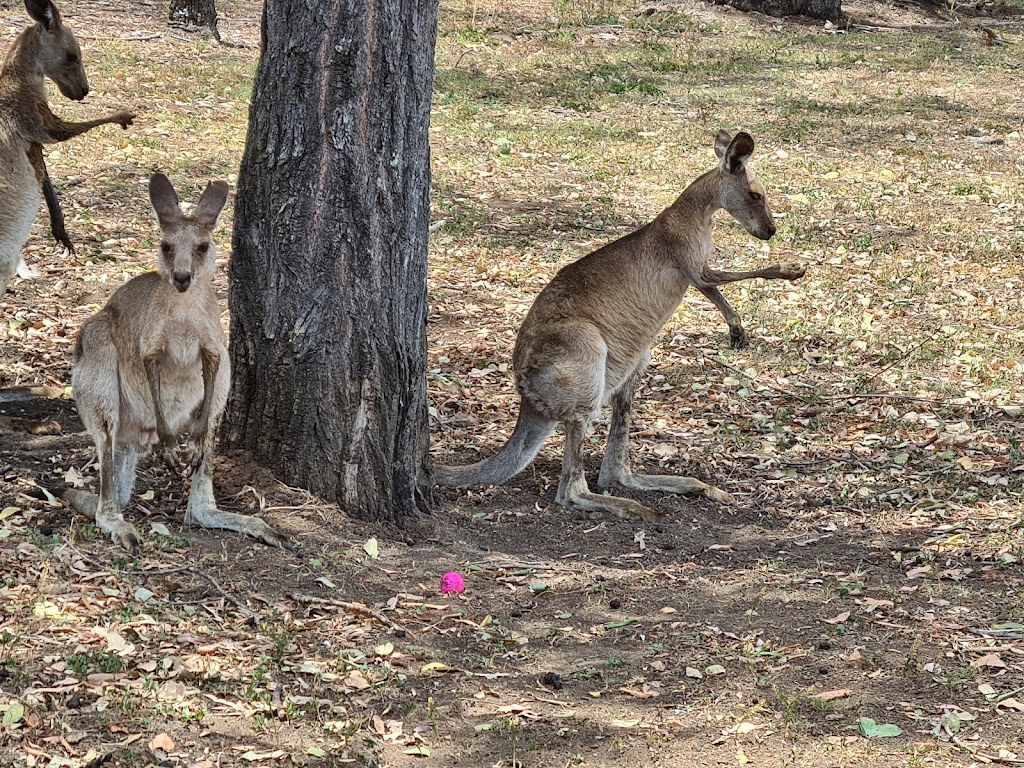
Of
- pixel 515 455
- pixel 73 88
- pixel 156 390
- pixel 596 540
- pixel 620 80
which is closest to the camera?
pixel 156 390

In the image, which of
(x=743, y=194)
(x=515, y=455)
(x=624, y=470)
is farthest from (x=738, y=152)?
(x=515, y=455)

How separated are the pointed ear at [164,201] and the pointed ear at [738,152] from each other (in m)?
2.58

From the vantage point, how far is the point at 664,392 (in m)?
6.66

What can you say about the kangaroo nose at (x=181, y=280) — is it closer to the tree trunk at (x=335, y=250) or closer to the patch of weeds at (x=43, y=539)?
the tree trunk at (x=335, y=250)

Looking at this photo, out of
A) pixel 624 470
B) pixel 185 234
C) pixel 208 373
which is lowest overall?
pixel 624 470

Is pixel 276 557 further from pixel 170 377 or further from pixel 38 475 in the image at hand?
pixel 38 475

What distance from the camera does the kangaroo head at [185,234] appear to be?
157 inches

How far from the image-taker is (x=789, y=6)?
17.5 metres

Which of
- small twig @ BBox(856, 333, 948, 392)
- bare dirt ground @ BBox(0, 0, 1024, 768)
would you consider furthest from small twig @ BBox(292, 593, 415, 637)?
small twig @ BBox(856, 333, 948, 392)

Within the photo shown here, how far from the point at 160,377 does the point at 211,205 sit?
0.61 m

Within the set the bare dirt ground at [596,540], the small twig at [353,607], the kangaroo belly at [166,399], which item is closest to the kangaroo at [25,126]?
the bare dirt ground at [596,540]

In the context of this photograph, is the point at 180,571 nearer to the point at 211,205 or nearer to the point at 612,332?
the point at 211,205

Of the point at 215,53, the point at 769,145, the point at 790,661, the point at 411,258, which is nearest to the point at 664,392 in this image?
the point at 411,258

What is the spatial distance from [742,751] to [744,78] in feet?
38.4
